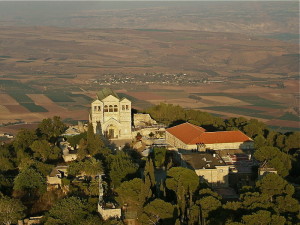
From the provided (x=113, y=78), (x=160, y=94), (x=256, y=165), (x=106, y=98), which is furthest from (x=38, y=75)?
(x=256, y=165)

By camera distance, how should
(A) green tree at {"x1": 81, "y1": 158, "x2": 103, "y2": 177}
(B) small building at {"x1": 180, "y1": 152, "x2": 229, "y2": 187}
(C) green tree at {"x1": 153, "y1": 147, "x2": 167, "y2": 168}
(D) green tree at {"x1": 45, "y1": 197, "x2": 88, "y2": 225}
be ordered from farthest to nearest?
(C) green tree at {"x1": 153, "y1": 147, "x2": 167, "y2": 168} < (B) small building at {"x1": 180, "y1": 152, "x2": 229, "y2": 187} < (A) green tree at {"x1": 81, "y1": 158, "x2": 103, "y2": 177} < (D) green tree at {"x1": 45, "y1": 197, "x2": 88, "y2": 225}

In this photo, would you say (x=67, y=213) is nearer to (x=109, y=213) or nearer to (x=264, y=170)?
(x=109, y=213)

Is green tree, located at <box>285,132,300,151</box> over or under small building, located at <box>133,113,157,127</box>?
under

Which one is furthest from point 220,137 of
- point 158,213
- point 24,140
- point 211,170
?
point 158,213

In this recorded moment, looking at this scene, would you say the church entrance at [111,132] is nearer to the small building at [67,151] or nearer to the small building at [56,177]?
the small building at [67,151]

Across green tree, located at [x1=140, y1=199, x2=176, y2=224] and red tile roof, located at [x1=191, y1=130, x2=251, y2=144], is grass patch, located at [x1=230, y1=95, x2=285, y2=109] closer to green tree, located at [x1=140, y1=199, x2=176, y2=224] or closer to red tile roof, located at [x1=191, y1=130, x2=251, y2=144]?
red tile roof, located at [x1=191, y1=130, x2=251, y2=144]

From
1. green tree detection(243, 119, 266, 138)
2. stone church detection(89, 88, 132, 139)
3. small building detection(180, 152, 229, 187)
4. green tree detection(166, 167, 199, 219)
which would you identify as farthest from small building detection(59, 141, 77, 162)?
green tree detection(243, 119, 266, 138)

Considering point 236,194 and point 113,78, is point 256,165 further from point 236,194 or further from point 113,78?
point 113,78
